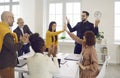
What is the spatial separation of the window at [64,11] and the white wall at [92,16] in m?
0.47

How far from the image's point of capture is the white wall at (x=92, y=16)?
6.30m

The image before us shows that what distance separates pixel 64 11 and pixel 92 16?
3.82 ft

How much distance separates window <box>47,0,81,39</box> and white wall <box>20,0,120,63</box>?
1.53 ft

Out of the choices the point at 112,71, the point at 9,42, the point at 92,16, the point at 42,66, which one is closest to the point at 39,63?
the point at 42,66

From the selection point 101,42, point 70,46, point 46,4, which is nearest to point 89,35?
point 101,42

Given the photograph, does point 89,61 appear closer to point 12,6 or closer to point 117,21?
point 117,21

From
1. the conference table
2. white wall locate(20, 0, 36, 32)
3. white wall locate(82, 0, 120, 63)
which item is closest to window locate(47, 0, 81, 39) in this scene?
white wall locate(82, 0, 120, 63)

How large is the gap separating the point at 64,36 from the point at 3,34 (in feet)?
14.7

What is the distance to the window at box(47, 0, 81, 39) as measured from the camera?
6.93m

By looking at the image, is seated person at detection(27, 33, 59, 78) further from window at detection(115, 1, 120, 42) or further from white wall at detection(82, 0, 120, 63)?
window at detection(115, 1, 120, 42)

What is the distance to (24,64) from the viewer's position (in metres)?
2.96

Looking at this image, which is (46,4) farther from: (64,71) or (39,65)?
(39,65)

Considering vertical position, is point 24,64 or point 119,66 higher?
point 24,64

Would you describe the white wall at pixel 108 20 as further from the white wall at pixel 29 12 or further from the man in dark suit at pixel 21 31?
the man in dark suit at pixel 21 31
